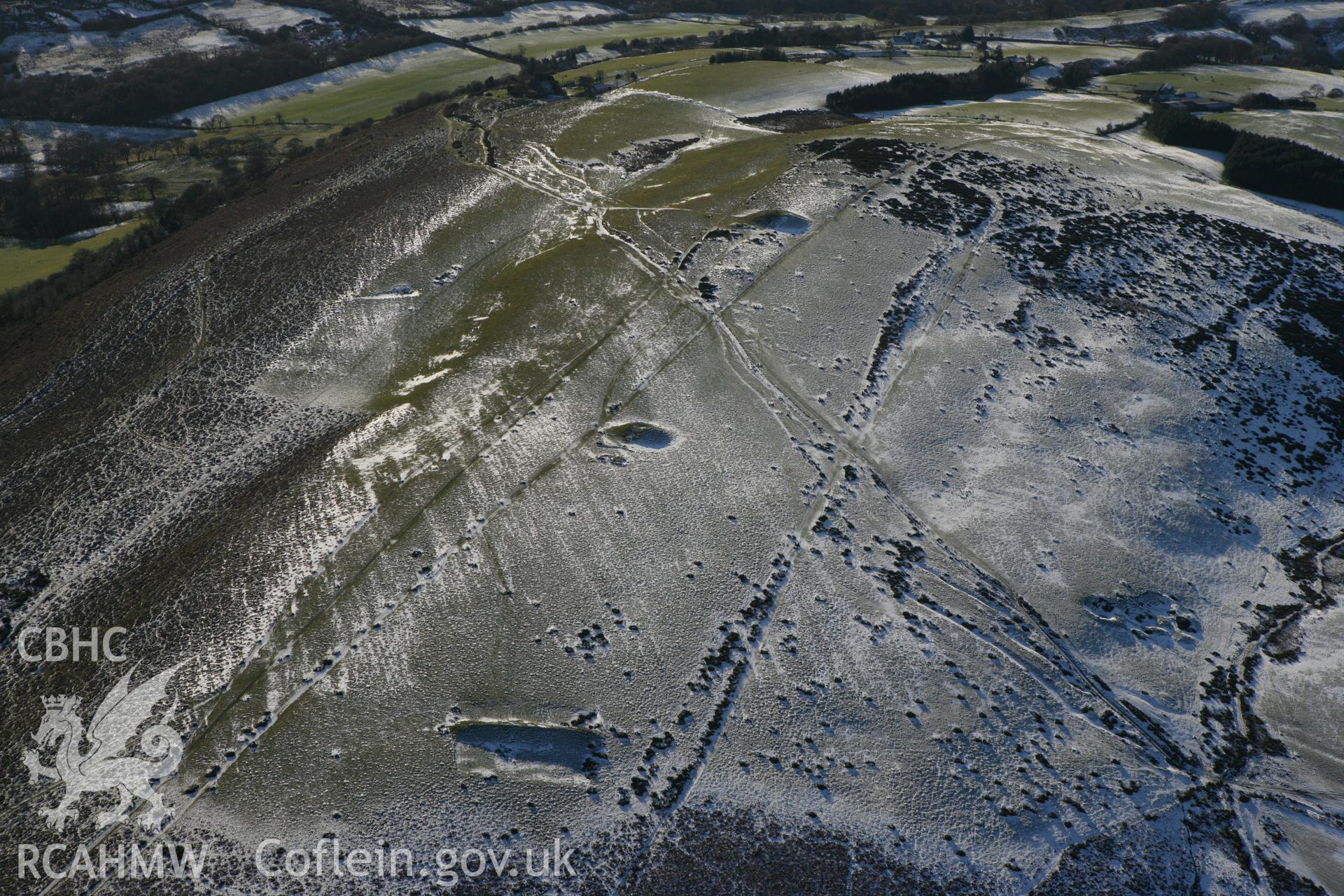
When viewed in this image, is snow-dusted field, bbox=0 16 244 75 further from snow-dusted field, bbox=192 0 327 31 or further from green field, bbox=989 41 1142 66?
green field, bbox=989 41 1142 66

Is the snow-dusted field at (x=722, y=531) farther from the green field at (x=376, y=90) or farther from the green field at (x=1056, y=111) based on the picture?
the green field at (x=376, y=90)

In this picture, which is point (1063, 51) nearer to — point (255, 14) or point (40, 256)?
point (40, 256)

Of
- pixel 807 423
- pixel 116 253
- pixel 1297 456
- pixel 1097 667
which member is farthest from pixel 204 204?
pixel 1297 456

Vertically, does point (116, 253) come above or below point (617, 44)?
below

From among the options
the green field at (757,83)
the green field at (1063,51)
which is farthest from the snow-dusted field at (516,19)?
the green field at (1063,51)

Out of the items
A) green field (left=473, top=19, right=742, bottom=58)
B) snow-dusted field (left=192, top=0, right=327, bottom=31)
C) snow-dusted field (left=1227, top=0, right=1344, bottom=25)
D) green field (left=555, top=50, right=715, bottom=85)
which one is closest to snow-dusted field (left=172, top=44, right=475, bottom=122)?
green field (left=473, top=19, right=742, bottom=58)

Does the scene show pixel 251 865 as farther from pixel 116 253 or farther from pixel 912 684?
pixel 116 253
